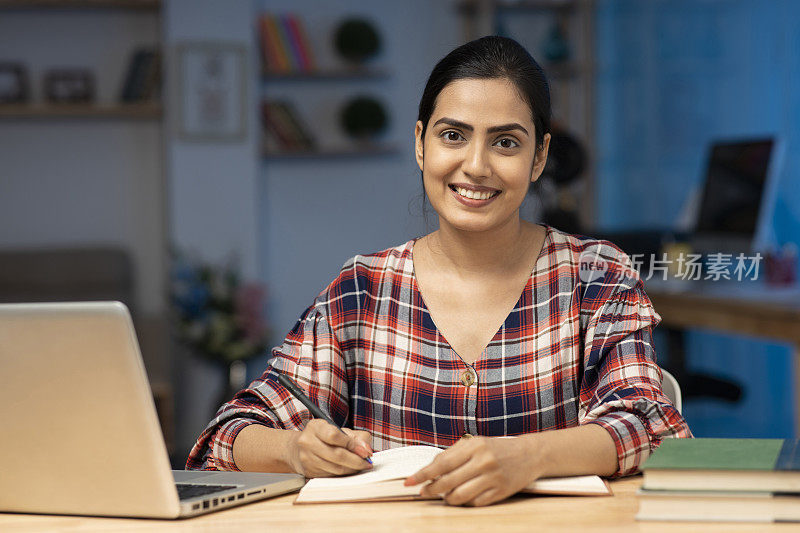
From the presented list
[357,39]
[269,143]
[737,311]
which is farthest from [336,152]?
[737,311]

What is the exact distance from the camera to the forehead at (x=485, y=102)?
1.51 meters

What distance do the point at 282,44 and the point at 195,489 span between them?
3.99 m

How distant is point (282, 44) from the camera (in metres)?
4.90

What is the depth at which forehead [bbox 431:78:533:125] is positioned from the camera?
4.94 feet

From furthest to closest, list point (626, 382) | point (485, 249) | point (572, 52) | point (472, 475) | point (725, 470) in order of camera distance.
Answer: point (572, 52), point (485, 249), point (626, 382), point (472, 475), point (725, 470)

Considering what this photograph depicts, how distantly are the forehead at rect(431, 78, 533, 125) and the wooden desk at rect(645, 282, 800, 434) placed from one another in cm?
164

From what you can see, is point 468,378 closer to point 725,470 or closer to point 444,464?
point 444,464

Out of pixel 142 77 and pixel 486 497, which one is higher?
pixel 142 77

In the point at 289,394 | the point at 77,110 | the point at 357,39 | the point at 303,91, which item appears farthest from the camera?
the point at 303,91

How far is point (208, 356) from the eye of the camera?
14.9 feet

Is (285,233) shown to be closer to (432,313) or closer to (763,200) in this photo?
(763,200)

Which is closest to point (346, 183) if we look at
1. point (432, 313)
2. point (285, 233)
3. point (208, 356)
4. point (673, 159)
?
point (285, 233)

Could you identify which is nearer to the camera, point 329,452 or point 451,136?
point 329,452

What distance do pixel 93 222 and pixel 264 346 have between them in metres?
1.10
